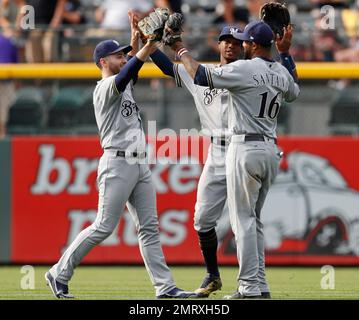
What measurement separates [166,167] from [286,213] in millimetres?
1617

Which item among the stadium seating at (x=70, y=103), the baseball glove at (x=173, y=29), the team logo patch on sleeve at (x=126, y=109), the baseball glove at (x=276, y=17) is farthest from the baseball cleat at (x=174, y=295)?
the stadium seating at (x=70, y=103)

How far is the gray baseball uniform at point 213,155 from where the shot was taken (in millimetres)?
9258

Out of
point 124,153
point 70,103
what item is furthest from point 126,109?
point 70,103

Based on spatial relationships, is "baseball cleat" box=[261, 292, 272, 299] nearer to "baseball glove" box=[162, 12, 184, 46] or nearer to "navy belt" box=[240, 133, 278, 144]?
"navy belt" box=[240, 133, 278, 144]

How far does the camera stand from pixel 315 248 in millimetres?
13039

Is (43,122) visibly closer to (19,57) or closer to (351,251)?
(19,57)

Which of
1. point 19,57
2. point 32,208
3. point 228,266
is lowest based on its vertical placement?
point 228,266

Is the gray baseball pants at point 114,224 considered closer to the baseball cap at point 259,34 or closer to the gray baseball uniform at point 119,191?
the gray baseball uniform at point 119,191

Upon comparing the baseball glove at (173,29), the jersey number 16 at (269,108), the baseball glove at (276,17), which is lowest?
the jersey number 16 at (269,108)

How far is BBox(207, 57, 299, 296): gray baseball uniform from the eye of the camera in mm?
8391

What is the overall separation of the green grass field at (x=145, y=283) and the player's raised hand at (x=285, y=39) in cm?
213
